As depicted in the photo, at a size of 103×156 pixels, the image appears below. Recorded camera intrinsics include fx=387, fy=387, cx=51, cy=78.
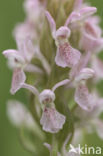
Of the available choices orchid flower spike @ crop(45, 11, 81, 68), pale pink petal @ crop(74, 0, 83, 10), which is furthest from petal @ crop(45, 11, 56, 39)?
pale pink petal @ crop(74, 0, 83, 10)

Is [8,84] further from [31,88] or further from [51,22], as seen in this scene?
[51,22]

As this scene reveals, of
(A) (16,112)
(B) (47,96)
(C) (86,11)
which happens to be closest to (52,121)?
(B) (47,96)

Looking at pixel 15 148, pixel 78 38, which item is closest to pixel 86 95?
pixel 78 38

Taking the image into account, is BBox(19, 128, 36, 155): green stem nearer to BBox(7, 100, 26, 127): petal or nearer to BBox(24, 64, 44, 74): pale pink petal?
BBox(7, 100, 26, 127): petal

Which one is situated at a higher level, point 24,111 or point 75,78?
point 75,78

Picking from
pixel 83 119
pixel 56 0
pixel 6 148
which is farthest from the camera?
pixel 6 148

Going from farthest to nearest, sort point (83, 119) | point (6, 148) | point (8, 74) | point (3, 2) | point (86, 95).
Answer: point (3, 2) → point (8, 74) → point (6, 148) → point (83, 119) → point (86, 95)

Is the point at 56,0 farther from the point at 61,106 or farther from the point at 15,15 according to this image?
the point at 15,15
